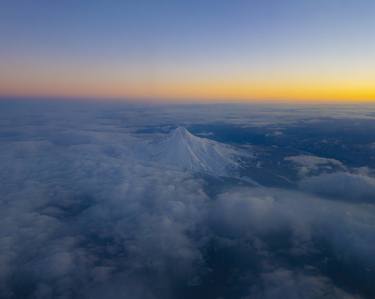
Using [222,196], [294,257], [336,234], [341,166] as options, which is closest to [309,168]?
[341,166]

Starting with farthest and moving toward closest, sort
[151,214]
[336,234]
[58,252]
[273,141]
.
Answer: [273,141]
[151,214]
[336,234]
[58,252]

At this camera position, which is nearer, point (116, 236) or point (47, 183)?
point (116, 236)

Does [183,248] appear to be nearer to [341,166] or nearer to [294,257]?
[294,257]

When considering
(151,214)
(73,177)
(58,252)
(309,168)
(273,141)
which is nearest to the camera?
(58,252)

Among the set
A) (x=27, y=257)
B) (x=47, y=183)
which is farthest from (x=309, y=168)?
(x=27, y=257)

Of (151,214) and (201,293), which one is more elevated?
(151,214)

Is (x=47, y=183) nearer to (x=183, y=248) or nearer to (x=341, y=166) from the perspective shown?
(x=183, y=248)
